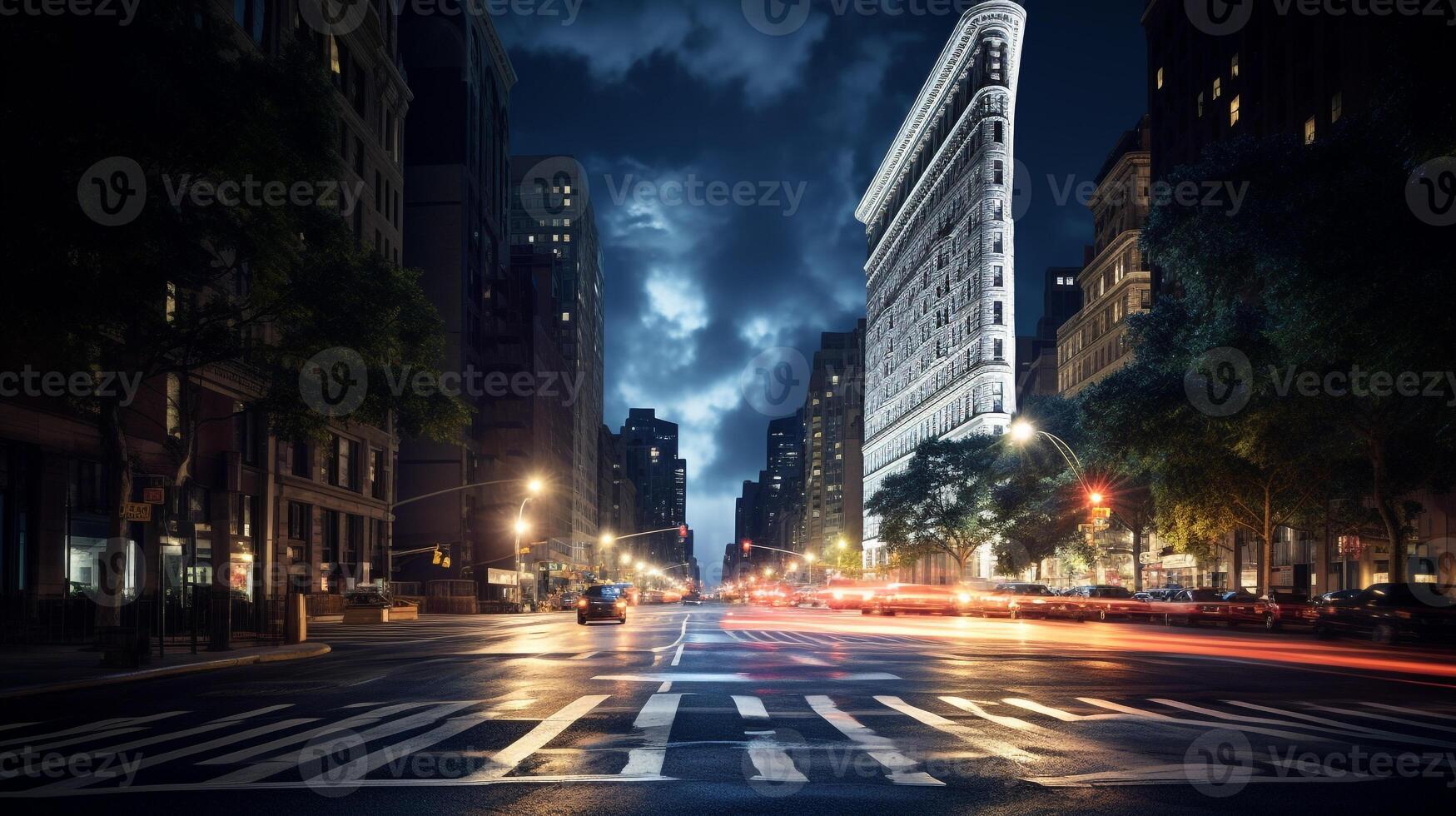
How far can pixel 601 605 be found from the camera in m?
46.9

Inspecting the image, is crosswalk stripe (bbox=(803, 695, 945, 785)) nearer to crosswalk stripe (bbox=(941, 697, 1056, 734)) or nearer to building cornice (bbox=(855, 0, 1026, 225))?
crosswalk stripe (bbox=(941, 697, 1056, 734))

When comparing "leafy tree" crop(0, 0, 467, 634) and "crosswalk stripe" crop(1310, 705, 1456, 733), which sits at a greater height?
"leafy tree" crop(0, 0, 467, 634)

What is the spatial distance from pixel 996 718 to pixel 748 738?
10.2ft

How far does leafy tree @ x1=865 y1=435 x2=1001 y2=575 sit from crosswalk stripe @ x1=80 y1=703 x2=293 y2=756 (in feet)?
280

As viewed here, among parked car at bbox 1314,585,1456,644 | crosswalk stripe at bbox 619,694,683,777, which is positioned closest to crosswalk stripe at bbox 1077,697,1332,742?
crosswalk stripe at bbox 619,694,683,777

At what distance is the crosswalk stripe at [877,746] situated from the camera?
8.38 m

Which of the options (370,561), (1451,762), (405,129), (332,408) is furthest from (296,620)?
(405,129)
